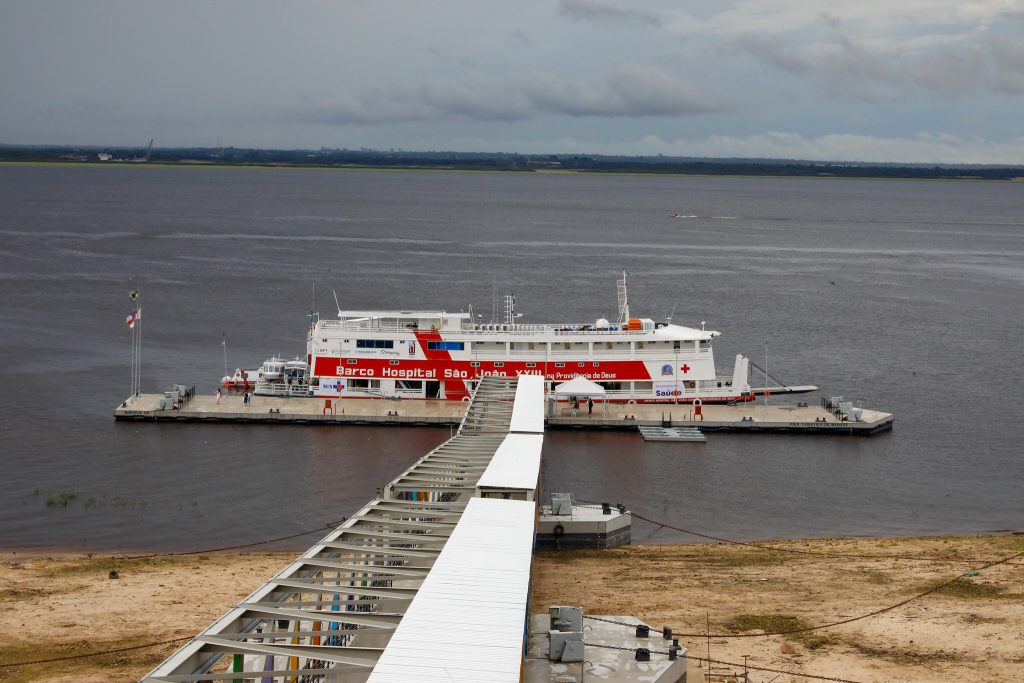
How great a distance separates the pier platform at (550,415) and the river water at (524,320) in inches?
30.7

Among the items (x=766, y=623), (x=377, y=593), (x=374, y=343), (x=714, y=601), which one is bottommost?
(x=766, y=623)

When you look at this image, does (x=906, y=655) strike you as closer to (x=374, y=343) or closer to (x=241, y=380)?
(x=374, y=343)

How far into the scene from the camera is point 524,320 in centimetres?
8831

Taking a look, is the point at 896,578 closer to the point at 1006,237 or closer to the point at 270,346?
the point at 270,346

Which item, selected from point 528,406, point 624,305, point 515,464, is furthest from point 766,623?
point 624,305

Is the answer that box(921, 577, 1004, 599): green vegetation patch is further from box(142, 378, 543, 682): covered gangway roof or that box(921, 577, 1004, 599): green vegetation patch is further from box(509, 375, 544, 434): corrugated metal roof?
box(509, 375, 544, 434): corrugated metal roof

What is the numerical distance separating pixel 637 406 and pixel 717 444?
6406 mm

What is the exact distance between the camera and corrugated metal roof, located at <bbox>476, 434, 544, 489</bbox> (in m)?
31.6

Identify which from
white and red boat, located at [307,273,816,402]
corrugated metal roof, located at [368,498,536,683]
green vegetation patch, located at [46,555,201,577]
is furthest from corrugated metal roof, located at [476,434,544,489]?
white and red boat, located at [307,273,816,402]

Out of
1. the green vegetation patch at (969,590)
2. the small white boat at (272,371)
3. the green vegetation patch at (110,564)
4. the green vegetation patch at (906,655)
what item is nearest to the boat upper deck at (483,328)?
the small white boat at (272,371)

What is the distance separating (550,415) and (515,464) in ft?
81.6

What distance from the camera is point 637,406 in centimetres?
6206

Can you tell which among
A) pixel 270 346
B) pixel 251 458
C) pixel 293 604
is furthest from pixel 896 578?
pixel 270 346

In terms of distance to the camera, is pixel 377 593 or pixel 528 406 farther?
pixel 528 406
